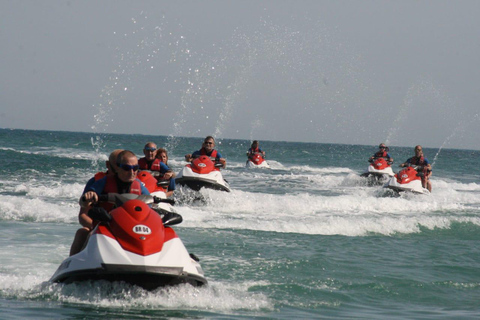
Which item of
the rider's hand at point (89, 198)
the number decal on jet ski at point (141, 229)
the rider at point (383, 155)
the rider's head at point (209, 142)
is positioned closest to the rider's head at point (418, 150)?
the rider at point (383, 155)

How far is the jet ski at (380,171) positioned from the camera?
24031mm

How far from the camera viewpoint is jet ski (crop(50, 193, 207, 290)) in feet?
17.8

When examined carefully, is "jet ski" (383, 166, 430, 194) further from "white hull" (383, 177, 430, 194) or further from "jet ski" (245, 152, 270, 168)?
"jet ski" (245, 152, 270, 168)

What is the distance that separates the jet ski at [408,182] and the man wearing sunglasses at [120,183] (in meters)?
14.8

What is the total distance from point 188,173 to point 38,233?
612 centimetres

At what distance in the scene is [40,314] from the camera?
18.2ft

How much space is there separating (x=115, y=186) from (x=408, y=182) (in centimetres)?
1506

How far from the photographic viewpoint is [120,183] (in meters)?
6.28

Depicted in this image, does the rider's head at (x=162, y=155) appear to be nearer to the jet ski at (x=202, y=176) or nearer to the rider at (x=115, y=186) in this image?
the jet ski at (x=202, y=176)

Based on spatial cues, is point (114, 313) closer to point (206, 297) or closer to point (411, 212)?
point (206, 297)

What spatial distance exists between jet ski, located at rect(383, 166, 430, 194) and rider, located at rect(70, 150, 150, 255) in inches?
581

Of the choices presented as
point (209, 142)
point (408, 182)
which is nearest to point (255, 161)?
point (408, 182)

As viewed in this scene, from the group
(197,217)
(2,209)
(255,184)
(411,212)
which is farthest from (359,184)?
(2,209)

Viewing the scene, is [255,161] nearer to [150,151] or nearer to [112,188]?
[150,151]
